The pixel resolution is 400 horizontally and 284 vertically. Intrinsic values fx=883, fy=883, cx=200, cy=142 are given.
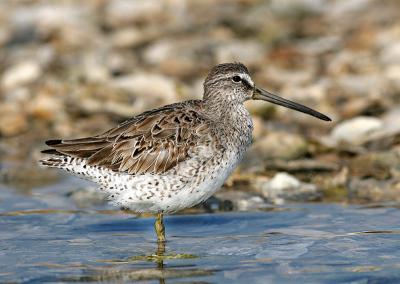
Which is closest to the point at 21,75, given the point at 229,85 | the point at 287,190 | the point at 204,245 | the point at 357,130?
the point at 357,130

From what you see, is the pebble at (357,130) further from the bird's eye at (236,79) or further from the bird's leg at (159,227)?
the bird's leg at (159,227)

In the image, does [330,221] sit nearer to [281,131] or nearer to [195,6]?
[281,131]

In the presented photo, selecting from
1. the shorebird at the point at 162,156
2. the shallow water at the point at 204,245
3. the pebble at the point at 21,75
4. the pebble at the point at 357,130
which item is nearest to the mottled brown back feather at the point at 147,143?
the shorebird at the point at 162,156

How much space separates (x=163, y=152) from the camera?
28.7ft

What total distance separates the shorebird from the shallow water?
1.45ft

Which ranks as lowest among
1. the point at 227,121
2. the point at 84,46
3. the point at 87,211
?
the point at 87,211

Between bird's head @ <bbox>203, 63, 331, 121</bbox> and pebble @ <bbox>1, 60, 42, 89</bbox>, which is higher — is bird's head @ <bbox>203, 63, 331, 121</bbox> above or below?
below

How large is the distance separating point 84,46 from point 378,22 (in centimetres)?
546

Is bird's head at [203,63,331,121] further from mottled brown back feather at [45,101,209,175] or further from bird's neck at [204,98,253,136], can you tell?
mottled brown back feather at [45,101,209,175]

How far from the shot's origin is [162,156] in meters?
8.73

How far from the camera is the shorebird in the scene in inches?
340

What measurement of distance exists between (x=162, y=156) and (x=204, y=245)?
3.30 ft

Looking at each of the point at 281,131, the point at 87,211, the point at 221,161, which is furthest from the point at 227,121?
the point at 281,131

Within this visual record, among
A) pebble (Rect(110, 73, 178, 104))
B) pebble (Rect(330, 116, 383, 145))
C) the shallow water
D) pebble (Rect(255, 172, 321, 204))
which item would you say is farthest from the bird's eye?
pebble (Rect(110, 73, 178, 104))
